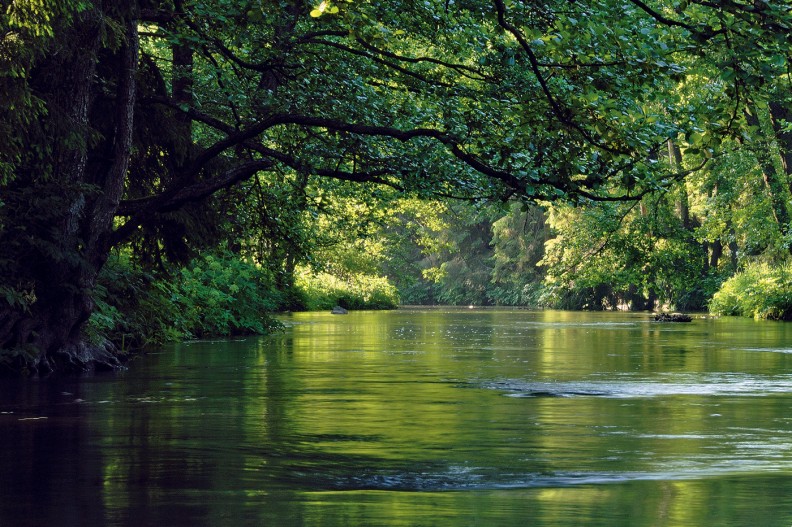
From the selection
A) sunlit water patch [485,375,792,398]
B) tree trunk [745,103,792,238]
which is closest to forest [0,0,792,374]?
sunlit water patch [485,375,792,398]

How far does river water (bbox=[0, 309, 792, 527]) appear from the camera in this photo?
28.7ft

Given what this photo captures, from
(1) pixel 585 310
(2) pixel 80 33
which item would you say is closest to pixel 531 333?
(2) pixel 80 33

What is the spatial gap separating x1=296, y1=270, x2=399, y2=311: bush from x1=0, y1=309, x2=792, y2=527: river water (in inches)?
1805

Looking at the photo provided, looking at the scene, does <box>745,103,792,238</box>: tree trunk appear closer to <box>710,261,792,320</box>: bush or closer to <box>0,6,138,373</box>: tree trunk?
<box>710,261,792,320</box>: bush

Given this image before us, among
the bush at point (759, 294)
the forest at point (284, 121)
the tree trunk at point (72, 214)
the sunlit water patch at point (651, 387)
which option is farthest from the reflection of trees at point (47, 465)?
the bush at point (759, 294)

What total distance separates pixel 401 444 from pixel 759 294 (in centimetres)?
4184

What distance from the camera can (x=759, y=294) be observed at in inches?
2036

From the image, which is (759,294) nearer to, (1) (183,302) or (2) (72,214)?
(1) (183,302)

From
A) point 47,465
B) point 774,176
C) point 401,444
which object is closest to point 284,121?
point 401,444

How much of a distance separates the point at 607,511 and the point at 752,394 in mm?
10082

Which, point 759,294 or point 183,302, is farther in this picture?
point 759,294

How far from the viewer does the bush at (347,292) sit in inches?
2798

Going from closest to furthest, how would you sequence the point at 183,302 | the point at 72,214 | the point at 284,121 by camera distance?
the point at 284,121
the point at 72,214
the point at 183,302

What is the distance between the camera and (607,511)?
8.61 metres
